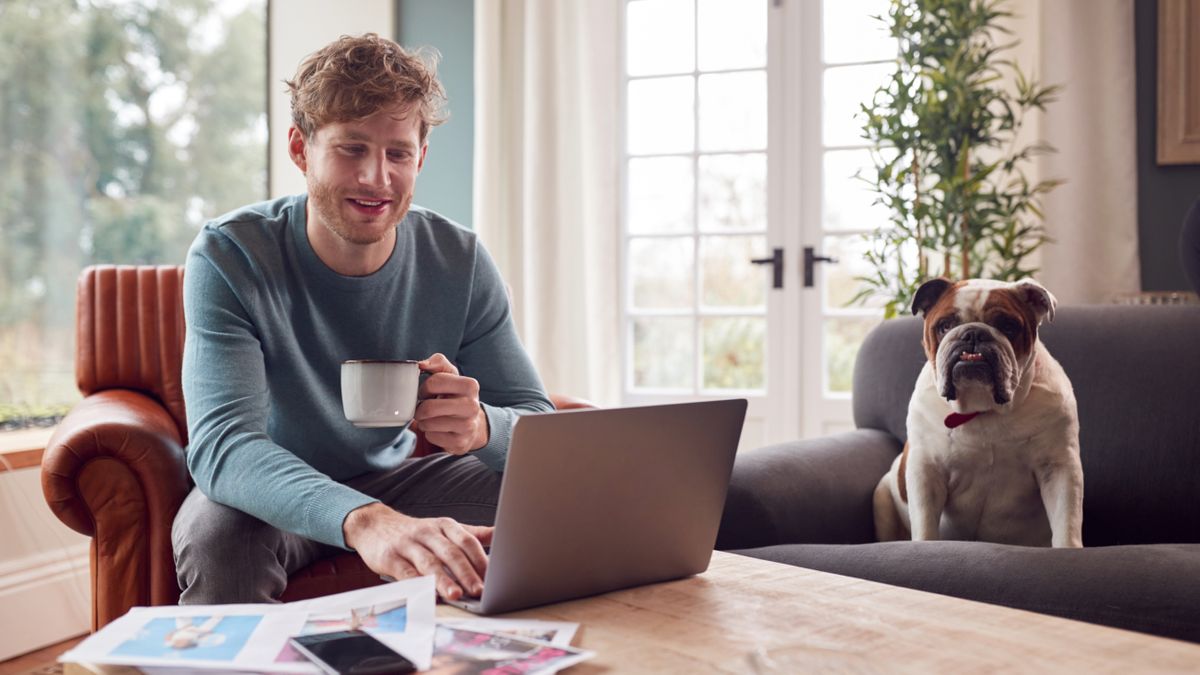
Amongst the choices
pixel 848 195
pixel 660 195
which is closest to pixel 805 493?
pixel 848 195

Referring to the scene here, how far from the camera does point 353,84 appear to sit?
5.71 ft

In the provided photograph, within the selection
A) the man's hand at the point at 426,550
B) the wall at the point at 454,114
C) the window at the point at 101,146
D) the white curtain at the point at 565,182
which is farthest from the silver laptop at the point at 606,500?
the wall at the point at 454,114

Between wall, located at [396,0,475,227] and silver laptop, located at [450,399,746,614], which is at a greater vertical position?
wall, located at [396,0,475,227]

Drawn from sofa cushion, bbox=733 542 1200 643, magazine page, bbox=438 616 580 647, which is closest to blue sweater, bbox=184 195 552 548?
magazine page, bbox=438 616 580 647

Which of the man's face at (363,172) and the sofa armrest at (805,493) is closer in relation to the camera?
the man's face at (363,172)

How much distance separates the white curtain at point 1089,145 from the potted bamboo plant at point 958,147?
0.07 meters

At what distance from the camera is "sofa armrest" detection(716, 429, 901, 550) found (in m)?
1.96

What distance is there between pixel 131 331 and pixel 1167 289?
10.5ft

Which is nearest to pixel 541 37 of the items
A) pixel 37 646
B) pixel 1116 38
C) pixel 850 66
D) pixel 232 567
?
pixel 850 66

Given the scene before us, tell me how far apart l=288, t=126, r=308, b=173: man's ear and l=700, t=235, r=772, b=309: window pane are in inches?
98.9

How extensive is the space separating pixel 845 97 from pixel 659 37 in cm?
79

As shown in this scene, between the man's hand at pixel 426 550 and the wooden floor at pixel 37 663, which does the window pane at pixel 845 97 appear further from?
the man's hand at pixel 426 550

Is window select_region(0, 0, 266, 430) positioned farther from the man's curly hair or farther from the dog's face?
the dog's face

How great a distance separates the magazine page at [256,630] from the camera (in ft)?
2.97
